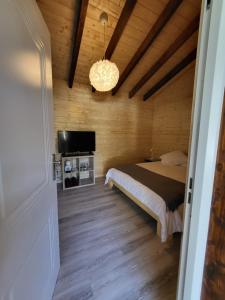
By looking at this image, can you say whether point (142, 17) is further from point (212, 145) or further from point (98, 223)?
point (98, 223)

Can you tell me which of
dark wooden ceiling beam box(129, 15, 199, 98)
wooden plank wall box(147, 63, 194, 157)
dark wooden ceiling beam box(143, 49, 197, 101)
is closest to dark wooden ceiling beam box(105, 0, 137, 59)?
dark wooden ceiling beam box(129, 15, 199, 98)

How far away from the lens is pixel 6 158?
0.60 metres

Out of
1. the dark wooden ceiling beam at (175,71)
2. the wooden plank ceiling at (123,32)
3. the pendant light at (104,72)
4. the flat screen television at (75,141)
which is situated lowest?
the flat screen television at (75,141)

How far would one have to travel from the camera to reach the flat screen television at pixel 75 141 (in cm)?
359

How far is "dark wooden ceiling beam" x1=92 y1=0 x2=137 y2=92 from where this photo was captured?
2039mm

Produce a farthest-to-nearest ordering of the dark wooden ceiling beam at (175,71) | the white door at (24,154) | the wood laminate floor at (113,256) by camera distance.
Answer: the dark wooden ceiling beam at (175,71)
the wood laminate floor at (113,256)
the white door at (24,154)

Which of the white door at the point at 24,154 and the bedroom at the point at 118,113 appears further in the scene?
the bedroom at the point at 118,113

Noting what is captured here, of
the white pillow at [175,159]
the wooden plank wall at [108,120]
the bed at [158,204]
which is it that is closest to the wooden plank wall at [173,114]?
the wooden plank wall at [108,120]

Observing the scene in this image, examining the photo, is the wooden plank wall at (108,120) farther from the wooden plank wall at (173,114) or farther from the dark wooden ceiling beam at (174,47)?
the dark wooden ceiling beam at (174,47)

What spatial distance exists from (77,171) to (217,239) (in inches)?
137

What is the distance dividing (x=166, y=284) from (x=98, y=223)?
44.5 inches

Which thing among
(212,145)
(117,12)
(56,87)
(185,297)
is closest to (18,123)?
(212,145)

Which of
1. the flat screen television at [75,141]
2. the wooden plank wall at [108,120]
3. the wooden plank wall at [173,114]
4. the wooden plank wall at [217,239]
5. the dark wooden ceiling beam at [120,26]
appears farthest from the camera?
the wooden plank wall at [173,114]

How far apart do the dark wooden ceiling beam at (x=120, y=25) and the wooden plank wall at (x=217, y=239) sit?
2.35 metres
